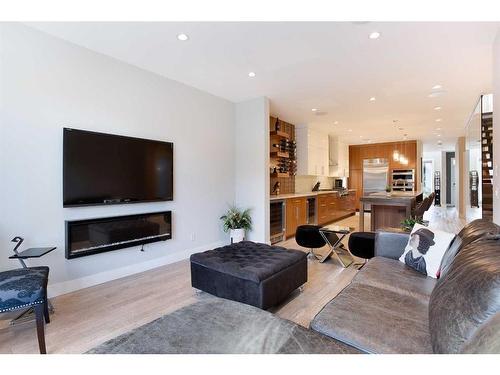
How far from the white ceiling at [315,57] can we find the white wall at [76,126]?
0.81ft

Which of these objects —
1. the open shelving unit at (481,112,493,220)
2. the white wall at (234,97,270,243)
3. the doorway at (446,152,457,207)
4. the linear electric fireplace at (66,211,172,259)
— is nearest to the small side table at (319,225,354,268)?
the white wall at (234,97,270,243)

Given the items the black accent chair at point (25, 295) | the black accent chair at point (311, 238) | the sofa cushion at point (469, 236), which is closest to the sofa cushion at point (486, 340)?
the sofa cushion at point (469, 236)

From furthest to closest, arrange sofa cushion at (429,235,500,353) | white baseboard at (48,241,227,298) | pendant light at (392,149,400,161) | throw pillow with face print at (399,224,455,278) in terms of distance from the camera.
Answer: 1. pendant light at (392,149,400,161)
2. white baseboard at (48,241,227,298)
3. throw pillow with face print at (399,224,455,278)
4. sofa cushion at (429,235,500,353)

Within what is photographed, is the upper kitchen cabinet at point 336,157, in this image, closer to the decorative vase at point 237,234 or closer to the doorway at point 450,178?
the decorative vase at point 237,234

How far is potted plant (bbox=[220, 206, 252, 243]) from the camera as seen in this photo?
464 centimetres

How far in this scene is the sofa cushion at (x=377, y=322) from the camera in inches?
49.4

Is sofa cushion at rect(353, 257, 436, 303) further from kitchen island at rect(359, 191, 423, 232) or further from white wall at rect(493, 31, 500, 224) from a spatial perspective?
kitchen island at rect(359, 191, 423, 232)

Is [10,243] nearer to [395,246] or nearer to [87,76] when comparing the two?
[87,76]

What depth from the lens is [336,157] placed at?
29.4 feet

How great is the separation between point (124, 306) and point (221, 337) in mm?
1822

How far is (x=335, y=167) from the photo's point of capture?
30.0ft

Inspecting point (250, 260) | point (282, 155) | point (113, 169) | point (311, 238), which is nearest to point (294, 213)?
point (282, 155)

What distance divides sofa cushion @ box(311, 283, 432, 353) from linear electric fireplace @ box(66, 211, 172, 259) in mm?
2697

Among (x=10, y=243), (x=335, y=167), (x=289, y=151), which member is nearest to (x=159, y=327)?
(x=10, y=243)
